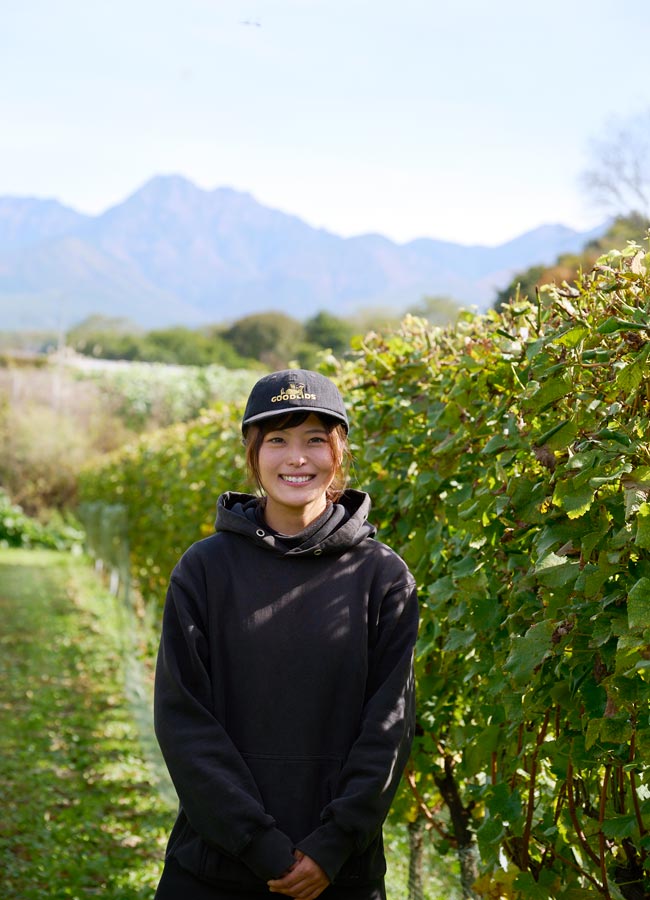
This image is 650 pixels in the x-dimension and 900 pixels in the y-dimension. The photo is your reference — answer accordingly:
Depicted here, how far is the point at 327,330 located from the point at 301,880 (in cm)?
6880

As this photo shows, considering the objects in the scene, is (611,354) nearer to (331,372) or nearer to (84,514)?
(331,372)

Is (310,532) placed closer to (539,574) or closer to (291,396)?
(291,396)

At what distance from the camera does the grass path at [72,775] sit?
520 centimetres

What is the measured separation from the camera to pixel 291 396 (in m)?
2.45

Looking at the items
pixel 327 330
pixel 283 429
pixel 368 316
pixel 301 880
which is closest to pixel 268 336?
pixel 327 330

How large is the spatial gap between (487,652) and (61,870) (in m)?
3.45

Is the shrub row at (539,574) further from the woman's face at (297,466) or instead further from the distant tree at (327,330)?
the distant tree at (327,330)

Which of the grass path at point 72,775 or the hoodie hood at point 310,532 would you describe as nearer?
the hoodie hood at point 310,532

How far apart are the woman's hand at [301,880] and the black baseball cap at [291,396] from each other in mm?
903

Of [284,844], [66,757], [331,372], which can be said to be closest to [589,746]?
[284,844]

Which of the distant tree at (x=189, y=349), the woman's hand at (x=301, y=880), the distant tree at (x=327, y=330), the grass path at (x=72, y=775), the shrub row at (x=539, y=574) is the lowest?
the grass path at (x=72, y=775)

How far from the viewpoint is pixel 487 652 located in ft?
8.39

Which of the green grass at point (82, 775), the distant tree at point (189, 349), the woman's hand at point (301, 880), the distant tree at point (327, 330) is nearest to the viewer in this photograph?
the woman's hand at point (301, 880)

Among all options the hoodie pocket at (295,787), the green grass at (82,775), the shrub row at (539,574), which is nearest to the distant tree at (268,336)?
the green grass at (82,775)
